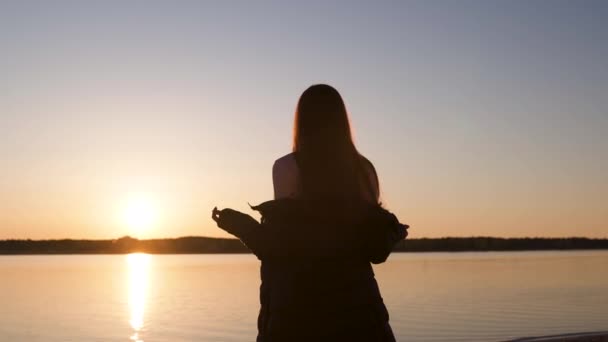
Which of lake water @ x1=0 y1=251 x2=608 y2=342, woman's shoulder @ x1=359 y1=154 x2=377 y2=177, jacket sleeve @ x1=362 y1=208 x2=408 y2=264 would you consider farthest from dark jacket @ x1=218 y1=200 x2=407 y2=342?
lake water @ x1=0 y1=251 x2=608 y2=342

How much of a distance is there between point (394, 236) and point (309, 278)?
13.8 inches

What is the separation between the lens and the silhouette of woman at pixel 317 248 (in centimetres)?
321

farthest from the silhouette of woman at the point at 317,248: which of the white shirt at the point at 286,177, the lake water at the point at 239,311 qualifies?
the lake water at the point at 239,311

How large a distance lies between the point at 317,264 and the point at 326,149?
440mm

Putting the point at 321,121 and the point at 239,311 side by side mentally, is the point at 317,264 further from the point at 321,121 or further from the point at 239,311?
the point at 239,311

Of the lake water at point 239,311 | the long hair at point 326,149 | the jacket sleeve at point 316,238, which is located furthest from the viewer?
the lake water at point 239,311

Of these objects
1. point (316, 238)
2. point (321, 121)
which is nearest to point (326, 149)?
point (321, 121)

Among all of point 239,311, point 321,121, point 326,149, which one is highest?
point 321,121

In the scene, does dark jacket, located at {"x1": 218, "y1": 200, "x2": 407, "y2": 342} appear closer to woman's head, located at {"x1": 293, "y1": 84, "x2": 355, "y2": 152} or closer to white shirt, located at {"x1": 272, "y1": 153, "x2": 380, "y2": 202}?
white shirt, located at {"x1": 272, "y1": 153, "x2": 380, "y2": 202}

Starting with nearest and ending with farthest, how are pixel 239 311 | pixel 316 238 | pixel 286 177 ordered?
pixel 316 238 < pixel 286 177 < pixel 239 311

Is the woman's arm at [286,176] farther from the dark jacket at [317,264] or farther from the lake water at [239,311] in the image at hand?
the lake water at [239,311]

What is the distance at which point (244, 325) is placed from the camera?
22125 millimetres

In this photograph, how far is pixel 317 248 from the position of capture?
3.20 meters

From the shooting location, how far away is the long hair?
10.8ft
